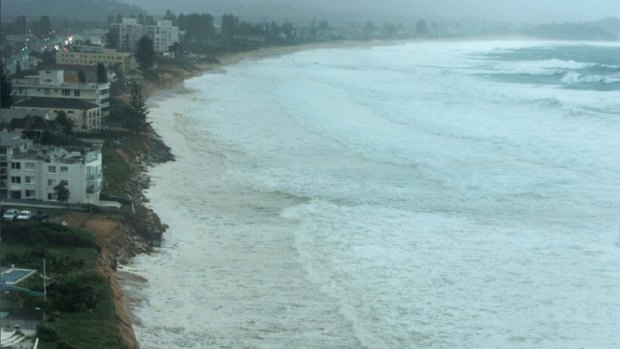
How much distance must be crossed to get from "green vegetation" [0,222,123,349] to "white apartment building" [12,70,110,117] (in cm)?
1222

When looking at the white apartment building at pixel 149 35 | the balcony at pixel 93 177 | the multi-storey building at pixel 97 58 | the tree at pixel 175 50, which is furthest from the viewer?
the white apartment building at pixel 149 35

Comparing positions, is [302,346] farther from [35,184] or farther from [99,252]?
[35,184]

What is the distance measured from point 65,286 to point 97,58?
28.5m

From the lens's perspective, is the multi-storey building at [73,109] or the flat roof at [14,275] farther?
the multi-storey building at [73,109]

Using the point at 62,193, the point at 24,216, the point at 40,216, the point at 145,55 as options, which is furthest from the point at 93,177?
the point at 145,55

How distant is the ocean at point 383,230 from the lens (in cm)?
1070

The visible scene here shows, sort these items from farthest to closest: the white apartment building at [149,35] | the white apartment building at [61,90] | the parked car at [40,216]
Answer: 1. the white apartment building at [149,35]
2. the white apartment building at [61,90]
3. the parked car at [40,216]

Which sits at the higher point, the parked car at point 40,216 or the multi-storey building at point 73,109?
the multi-storey building at point 73,109

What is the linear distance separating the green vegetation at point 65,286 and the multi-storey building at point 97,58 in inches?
969

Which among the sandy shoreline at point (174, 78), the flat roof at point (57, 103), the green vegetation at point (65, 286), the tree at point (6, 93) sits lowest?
the sandy shoreline at point (174, 78)

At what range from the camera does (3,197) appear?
50.6ft

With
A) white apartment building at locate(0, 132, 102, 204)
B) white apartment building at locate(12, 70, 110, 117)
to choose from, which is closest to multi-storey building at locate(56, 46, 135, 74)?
white apartment building at locate(12, 70, 110, 117)

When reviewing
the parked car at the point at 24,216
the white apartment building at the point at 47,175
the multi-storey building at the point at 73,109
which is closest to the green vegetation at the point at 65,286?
the parked car at the point at 24,216

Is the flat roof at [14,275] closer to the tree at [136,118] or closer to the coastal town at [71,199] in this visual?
the coastal town at [71,199]
